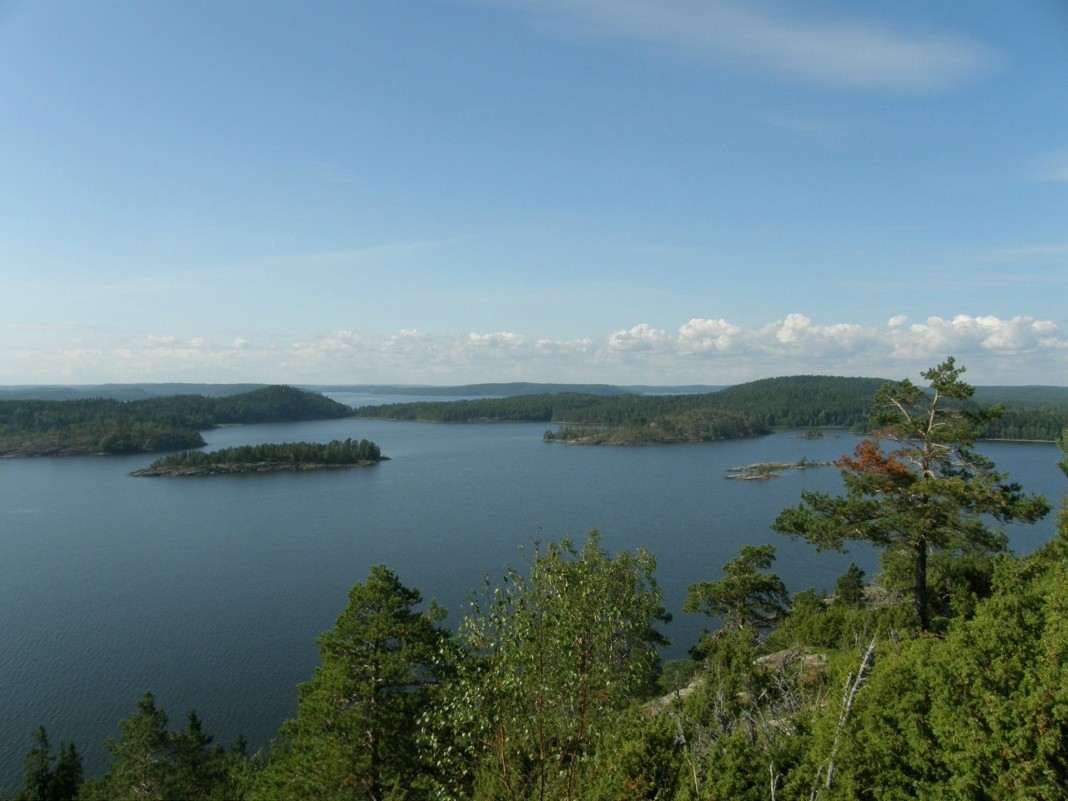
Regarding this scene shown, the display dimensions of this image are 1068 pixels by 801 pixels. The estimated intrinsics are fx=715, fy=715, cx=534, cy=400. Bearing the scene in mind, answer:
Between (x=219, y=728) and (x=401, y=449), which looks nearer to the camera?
(x=219, y=728)

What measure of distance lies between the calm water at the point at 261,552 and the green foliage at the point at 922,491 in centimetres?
626

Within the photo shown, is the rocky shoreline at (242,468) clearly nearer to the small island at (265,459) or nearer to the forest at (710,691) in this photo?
the small island at (265,459)

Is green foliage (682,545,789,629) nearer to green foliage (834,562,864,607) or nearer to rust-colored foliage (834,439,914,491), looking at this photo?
green foliage (834,562,864,607)

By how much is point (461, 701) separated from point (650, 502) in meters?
39.1

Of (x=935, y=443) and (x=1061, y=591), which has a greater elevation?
(x=935, y=443)

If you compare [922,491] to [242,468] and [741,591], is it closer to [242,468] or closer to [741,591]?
[741,591]

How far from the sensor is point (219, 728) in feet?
51.6

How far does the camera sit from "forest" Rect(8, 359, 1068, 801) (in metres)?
4.44

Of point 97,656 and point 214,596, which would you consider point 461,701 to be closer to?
point 97,656

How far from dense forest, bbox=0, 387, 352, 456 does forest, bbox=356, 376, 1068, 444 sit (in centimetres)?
3523

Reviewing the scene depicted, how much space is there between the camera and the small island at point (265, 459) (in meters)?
59.9

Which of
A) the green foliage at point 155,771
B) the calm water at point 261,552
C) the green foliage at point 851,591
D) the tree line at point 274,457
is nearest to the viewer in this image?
the green foliage at point 155,771

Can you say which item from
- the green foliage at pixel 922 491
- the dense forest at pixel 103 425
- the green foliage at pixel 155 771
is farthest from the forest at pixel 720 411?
the green foliage at pixel 155 771

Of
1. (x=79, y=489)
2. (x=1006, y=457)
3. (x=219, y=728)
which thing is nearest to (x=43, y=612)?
(x=219, y=728)
